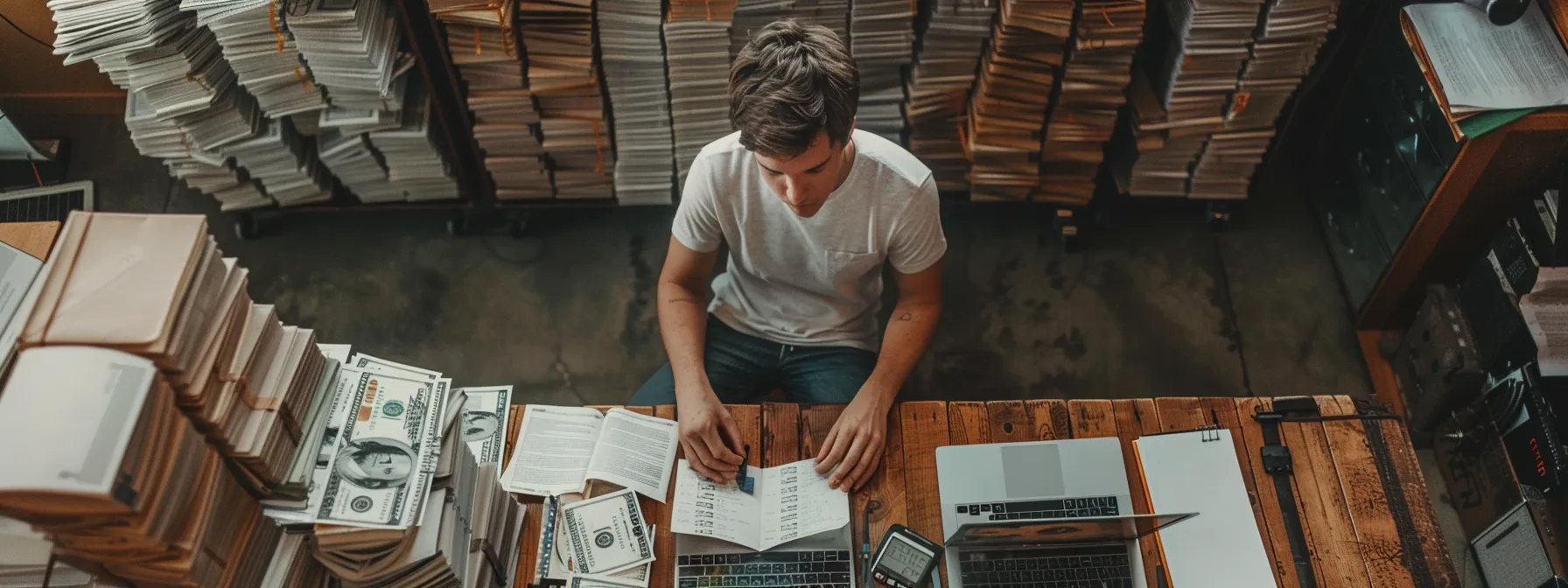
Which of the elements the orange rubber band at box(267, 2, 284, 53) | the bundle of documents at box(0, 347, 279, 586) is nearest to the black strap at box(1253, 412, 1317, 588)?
the bundle of documents at box(0, 347, 279, 586)

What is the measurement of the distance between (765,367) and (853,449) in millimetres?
512

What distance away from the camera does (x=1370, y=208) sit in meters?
3.04

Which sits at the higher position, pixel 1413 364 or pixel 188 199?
pixel 188 199

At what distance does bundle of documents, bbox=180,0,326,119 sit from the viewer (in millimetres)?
2529

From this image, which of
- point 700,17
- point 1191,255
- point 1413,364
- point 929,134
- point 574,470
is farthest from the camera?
point 1191,255

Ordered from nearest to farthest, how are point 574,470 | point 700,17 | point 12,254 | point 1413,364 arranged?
1. point 12,254
2. point 574,470
3. point 700,17
4. point 1413,364

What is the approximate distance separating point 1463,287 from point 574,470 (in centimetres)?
236

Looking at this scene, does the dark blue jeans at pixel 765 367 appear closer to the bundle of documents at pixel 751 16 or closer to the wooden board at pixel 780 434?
the wooden board at pixel 780 434

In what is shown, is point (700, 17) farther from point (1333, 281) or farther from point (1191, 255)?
point (1333, 281)

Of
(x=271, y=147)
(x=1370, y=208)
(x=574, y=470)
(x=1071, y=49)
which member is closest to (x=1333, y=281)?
(x=1370, y=208)

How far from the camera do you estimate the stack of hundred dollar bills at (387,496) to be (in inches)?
57.0

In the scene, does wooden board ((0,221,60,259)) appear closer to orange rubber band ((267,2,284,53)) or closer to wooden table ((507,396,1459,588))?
wooden table ((507,396,1459,588))

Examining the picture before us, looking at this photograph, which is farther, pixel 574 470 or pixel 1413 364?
pixel 1413 364

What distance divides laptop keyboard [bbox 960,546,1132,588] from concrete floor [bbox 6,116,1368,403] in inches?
48.7
